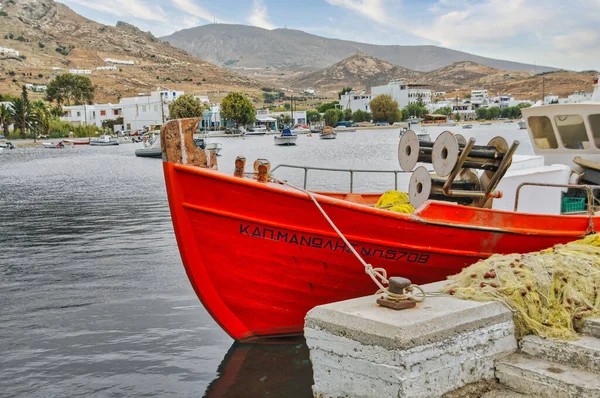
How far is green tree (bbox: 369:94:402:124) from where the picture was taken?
188 metres

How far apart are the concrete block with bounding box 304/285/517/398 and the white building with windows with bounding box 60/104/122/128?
13236cm

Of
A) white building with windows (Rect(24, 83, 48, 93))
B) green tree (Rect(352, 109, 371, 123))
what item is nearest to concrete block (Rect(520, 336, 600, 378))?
white building with windows (Rect(24, 83, 48, 93))

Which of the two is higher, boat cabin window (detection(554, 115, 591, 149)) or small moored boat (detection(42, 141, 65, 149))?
boat cabin window (detection(554, 115, 591, 149))

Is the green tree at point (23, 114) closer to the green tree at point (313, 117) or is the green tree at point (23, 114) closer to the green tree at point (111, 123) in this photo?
the green tree at point (111, 123)

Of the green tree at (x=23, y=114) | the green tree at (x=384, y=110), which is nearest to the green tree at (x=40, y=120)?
the green tree at (x=23, y=114)

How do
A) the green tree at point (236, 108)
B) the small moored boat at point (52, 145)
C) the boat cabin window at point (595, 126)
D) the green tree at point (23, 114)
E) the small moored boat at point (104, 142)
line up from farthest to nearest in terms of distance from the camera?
the green tree at point (236, 108) → the green tree at point (23, 114) → the small moored boat at point (104, 142) → the small moored boat at point (52, 145) → the boat cabin window at point (595, 126)

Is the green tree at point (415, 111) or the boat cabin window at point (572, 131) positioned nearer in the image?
the boat cabin window at point (572, 131)

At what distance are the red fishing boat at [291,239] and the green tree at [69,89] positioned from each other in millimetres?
141830

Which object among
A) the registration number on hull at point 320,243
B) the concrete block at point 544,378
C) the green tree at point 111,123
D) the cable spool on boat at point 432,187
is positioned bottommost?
the concrete block at point 544,378

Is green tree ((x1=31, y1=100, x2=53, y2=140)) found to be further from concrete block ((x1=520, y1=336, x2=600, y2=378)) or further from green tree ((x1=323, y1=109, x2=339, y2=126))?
concrete block ((x1=520, y1=336, x2=600, y2=378))

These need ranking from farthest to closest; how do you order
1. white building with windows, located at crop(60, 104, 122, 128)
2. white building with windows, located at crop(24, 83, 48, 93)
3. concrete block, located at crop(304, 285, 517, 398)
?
white building with windows, located at crop(24, 83, 48, 93)
white building with windows, located at crop(60, 104, 122, 128)
concrete block, located at crop(304, 285, 517, 398)

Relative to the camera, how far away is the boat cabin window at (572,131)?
36.0 ft

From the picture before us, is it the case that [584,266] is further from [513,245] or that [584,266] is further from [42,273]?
[42,273]

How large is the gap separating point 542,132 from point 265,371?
722cm
